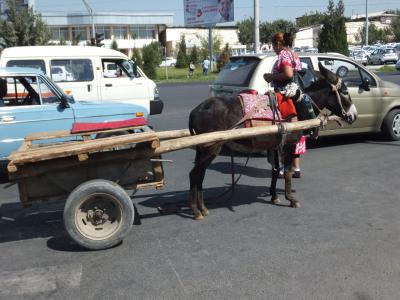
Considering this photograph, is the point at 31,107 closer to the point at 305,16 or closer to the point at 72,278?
the point at 72,278

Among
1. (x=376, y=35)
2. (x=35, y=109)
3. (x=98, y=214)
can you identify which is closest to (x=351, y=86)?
(x=35, y=109)

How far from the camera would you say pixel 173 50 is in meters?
91.3

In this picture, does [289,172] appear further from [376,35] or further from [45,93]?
[376,35]

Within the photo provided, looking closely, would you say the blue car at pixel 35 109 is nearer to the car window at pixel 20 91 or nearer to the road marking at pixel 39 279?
the car window at pixel 20 91

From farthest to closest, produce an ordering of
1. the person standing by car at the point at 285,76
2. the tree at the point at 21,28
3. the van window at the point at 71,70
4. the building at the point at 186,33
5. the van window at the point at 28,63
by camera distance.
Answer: the building at the point at 186,33 → the tree at the point at 21,28 → the van window at the point at 71,70 → the van window at the point at 28,63 → the person standing by car at the point at 285,76

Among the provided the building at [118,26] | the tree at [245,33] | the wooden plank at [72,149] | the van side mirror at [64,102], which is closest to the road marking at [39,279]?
the wooden plank at [72,149]

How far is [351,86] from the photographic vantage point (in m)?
9.63

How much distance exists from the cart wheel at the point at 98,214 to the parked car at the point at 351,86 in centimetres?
450

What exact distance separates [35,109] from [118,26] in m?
93.6

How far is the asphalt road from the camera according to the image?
4023mm

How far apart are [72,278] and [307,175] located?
4479mm

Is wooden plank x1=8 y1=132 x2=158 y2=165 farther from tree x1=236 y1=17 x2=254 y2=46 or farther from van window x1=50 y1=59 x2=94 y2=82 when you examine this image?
tree x1=236 y1=17 x2=254 y2=46

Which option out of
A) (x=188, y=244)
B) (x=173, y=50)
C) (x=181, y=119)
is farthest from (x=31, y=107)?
(x=173, y=50)

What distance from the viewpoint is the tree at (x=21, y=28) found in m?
35.4
